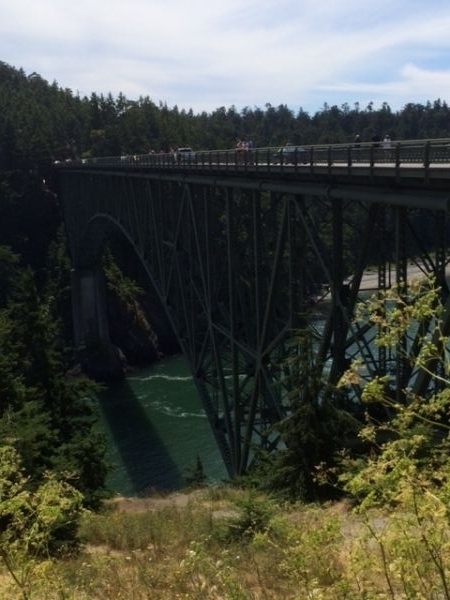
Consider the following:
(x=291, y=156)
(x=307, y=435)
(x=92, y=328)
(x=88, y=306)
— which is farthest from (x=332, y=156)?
(x=88, y=306)

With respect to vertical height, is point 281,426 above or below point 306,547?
below

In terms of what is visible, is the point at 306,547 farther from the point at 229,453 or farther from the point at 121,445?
the point at 121,445

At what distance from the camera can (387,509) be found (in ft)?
18.2

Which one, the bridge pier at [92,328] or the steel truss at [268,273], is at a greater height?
the steel truss at [268,273]

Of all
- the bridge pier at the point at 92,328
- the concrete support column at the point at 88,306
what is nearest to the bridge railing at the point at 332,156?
the bridge pier at the point at 92,328

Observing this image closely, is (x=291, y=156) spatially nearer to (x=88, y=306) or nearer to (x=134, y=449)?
(x=134, y=449)

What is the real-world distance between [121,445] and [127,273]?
33.7m

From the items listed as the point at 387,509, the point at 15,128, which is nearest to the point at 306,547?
the point at 387,509

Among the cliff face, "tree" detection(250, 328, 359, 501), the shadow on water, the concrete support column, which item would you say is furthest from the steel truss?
the concrete support column

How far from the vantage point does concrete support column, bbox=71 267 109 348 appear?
62156mm

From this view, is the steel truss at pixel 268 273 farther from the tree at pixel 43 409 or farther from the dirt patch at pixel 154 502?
the tree at pixel 43 409

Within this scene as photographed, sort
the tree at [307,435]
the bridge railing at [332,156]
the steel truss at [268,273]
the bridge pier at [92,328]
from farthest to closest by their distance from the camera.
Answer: the bridge pier at [92,328], the tree at [307,435], the steel truss at [268,273], the bridge railing at [332,156]

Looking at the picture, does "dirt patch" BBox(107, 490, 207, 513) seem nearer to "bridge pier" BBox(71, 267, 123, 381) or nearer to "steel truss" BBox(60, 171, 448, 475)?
"steel truss" BBox(60, 171, 448, 475)

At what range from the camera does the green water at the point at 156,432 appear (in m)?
33.7
